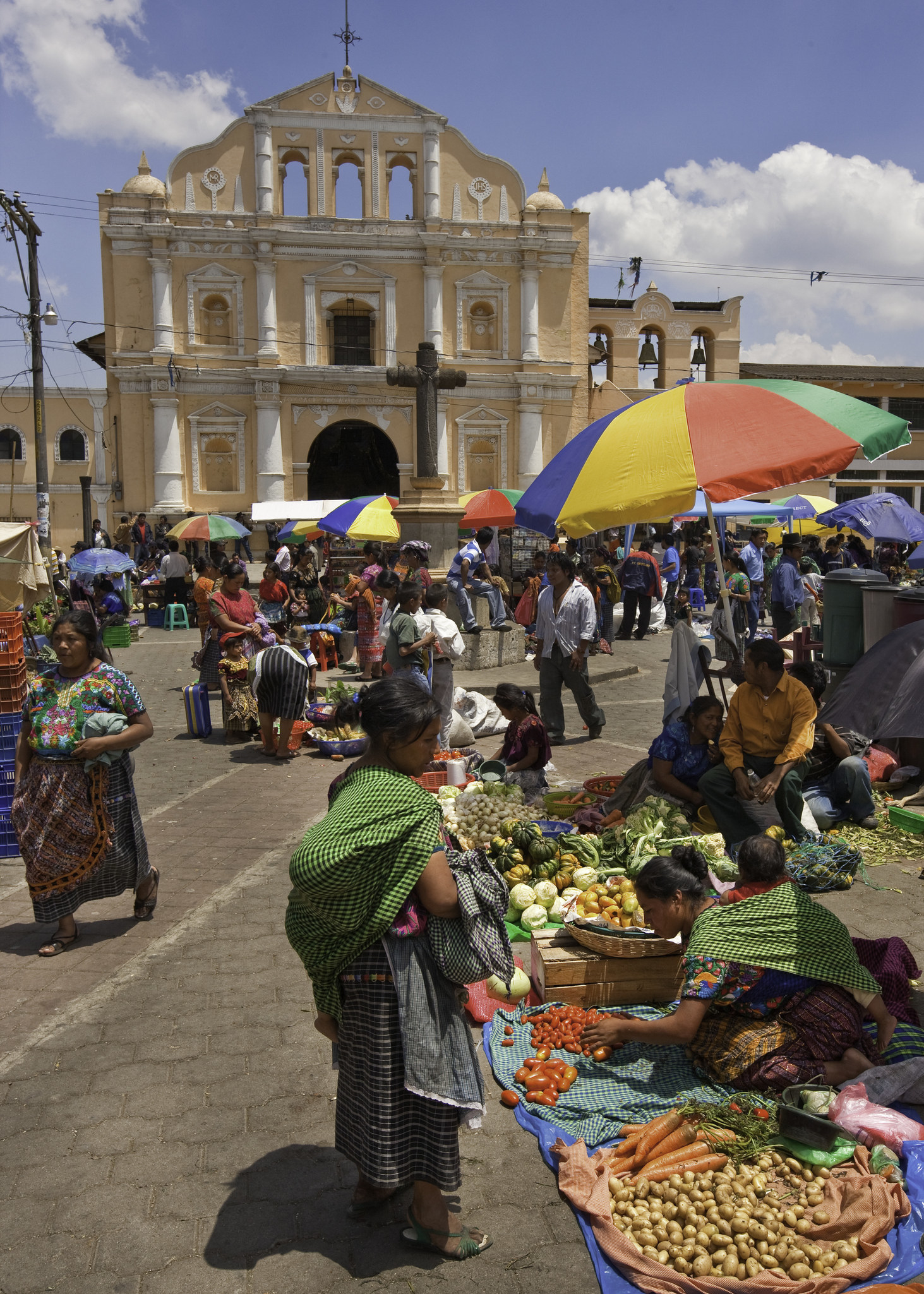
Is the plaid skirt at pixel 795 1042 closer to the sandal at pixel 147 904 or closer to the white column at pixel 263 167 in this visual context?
the sandal at pixel 147 904

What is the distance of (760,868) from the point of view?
3932 millimetres

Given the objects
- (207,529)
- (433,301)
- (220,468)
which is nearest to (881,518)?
(207,529)

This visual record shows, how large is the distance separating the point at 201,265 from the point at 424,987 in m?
32.4

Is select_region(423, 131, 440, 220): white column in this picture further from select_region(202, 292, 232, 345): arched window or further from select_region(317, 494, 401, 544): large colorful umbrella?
select_region(317, 494, 401, 544): large colorful umbrella

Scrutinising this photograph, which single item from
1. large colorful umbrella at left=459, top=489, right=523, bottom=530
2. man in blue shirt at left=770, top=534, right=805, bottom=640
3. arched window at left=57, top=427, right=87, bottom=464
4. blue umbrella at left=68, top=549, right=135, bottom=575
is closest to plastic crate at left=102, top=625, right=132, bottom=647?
blue umbrella at left=68, top=549, right=135, bottom=575

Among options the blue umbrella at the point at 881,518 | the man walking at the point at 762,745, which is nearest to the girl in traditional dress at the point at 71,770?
the man walking at the point at 762,745

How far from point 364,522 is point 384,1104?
11.3m

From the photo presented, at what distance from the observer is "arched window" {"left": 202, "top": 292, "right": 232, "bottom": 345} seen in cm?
3206

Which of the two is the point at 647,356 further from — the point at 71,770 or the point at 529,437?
the point at 71,770

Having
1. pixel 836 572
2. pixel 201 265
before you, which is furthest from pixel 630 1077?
pixel 201 265

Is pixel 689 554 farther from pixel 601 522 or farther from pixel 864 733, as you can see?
pixel 601 522

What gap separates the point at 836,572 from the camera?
922cm

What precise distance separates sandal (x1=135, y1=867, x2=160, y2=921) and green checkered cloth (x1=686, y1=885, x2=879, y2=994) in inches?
127

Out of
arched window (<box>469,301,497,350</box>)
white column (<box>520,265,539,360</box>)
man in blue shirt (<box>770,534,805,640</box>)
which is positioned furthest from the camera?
arched window (<box>469,301,497,350</box>)
